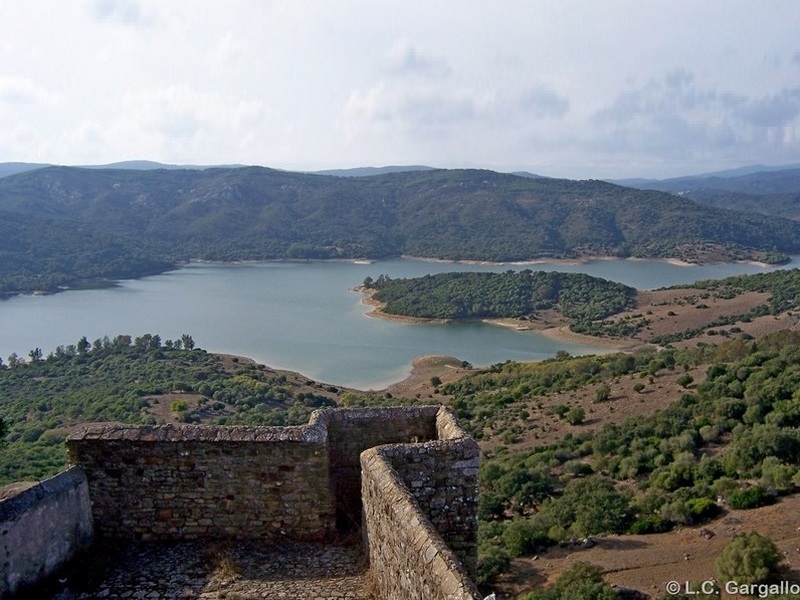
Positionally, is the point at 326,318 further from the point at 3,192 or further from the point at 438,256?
the point at 3,192

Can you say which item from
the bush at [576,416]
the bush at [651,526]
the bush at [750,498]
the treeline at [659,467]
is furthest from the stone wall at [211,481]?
the bush at [576,416]

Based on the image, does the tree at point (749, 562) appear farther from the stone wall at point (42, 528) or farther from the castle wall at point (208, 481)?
the stone wall at point (42, 528)

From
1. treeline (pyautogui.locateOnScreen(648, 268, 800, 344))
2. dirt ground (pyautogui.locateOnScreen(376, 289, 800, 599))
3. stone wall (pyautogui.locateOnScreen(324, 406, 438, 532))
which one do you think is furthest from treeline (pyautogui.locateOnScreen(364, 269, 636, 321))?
stone wall (pyautogui.locateOnScreen(324, 406, 438, 532))

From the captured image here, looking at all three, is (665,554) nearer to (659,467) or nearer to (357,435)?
(659,467)

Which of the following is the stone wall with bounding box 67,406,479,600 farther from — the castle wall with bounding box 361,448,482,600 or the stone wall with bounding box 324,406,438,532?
the castle wall with bounding box 361,448,482,600

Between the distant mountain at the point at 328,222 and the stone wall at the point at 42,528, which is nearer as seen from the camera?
the stone wall at the point at 42,528

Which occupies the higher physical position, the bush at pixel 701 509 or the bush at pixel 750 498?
the bush at pixel 750 498
